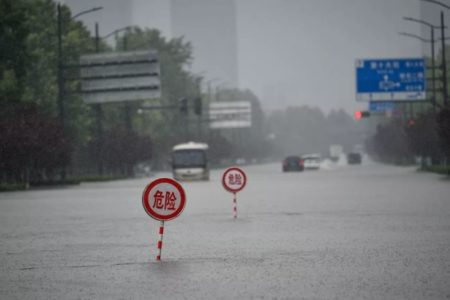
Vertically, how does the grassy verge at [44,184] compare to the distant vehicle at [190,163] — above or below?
below

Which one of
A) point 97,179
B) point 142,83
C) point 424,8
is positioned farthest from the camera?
point 424,8

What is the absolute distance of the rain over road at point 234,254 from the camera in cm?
1000

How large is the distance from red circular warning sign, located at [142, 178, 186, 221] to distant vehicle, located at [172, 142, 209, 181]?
44.3m

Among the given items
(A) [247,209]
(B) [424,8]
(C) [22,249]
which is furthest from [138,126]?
(C) [22,249]

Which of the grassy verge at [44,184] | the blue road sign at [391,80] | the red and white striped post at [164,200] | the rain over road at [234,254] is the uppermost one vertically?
the blue road sign at [391,80]

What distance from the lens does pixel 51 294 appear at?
9.83 m

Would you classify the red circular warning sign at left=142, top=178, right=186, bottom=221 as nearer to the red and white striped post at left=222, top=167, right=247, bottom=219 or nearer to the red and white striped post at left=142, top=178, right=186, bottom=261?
the red and white striped post at left=142, top=178, right=186, bottom=261

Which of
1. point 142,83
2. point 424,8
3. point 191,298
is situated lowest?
point 191,298

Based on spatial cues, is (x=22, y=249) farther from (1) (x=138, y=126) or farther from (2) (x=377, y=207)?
(1) (x=138, y=126)

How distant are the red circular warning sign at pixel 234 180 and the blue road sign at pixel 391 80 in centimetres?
3602

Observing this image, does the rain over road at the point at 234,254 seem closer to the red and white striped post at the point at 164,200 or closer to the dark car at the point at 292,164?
the red and white striped post at the point at 164,200

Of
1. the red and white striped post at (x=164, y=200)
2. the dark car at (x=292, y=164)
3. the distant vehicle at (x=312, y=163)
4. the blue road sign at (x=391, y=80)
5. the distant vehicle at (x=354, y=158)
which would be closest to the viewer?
the red and white striped post at (x=164, y=200)

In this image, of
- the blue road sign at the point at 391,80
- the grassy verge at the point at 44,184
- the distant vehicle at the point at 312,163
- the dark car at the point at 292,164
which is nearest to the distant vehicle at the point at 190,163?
the grassy verge at the point at 44,184

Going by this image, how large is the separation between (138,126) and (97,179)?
118ft
